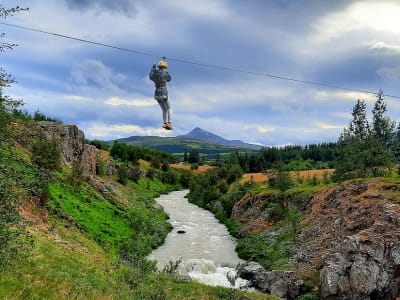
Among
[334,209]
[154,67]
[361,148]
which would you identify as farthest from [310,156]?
[154,67]

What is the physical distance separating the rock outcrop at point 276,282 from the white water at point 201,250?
1.18 meters

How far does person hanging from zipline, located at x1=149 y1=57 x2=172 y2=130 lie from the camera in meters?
14.8

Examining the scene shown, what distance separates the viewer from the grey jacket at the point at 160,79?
14.8 meters

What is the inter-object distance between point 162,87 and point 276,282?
21777mm

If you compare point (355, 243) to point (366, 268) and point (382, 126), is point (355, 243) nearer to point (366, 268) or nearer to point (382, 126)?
point (366, 268)

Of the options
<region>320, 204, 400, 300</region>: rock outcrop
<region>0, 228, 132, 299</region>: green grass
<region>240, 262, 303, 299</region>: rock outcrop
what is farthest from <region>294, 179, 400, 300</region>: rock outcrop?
<region>0, 228, 132, 299</region>: green grass

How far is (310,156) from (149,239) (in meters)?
135

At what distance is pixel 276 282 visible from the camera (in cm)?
2984

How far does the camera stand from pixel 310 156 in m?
165

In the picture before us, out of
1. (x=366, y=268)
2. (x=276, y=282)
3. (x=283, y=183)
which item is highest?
(x=283, y=183)

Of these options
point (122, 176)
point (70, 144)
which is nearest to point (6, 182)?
point (70, 144)

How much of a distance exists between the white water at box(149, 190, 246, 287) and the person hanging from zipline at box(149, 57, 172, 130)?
17694 mm

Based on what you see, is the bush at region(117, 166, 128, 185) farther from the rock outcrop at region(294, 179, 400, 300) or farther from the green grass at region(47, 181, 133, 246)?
the rock outcrop at region(294, 179, 400, 300)

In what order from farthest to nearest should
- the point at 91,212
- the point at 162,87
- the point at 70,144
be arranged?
the point at 70,144 < the point at 91,212 < the point at 162,87
